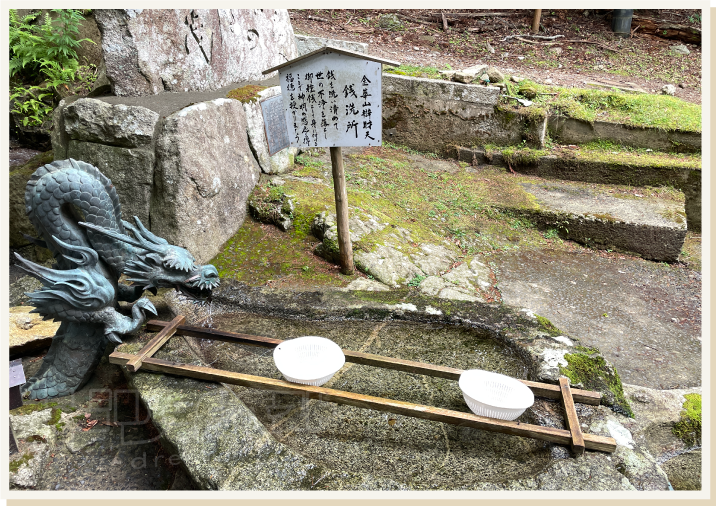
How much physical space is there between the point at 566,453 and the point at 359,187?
5.25m

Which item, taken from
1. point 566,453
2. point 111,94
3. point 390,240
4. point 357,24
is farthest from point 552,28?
point 566,453

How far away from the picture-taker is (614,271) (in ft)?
20.7

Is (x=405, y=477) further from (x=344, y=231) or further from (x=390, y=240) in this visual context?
(x=390, y=240)

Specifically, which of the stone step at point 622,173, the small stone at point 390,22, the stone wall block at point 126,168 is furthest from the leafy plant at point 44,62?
the small stone at point 390,22

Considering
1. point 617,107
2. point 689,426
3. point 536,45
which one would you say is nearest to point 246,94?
point 689,426

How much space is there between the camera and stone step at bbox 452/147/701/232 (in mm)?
7438

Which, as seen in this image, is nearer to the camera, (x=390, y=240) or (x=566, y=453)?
(x=566, y=453)

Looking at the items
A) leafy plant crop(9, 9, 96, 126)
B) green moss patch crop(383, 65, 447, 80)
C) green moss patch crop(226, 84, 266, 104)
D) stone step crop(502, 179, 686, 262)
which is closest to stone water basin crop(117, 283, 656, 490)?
green moss patch crop(226, 84, 266, 104)

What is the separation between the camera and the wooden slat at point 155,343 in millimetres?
3152

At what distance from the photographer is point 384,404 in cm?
288

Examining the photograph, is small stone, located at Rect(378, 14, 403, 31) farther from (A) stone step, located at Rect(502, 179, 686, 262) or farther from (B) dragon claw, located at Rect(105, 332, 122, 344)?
(B) dragon claw, located at Rect(105, 332, 122, 344)

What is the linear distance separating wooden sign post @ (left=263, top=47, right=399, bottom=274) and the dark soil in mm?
6643

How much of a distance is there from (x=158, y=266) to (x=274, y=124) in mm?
3531

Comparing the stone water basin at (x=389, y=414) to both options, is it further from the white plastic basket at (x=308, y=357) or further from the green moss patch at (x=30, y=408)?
the green moss patch at (x=30, y=408)
